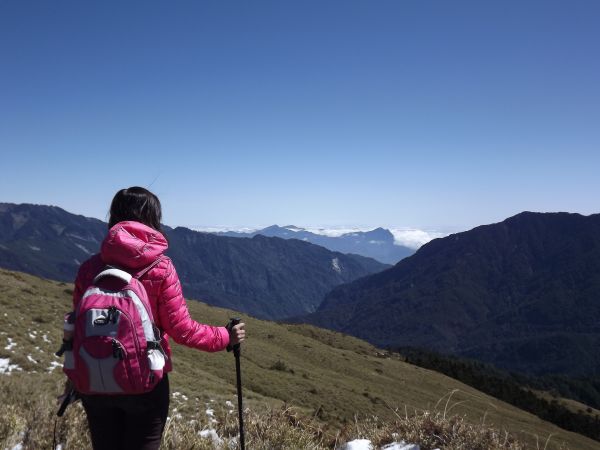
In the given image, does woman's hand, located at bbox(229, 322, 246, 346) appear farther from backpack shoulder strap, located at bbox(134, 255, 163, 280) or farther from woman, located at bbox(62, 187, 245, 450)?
backpack shoulder strap, located at bbox(134, 255, 163, 280)

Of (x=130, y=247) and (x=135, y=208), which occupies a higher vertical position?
(x=135, y=208)

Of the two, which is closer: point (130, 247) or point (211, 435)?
point (130, 247)

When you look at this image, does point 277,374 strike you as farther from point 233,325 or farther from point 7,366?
point 233,325

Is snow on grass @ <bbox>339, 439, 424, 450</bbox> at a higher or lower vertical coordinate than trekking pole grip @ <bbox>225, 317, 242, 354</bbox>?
lower

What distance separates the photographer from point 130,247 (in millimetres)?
3502

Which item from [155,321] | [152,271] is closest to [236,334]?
[155,321]

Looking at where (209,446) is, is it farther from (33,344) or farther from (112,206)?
(33,344)

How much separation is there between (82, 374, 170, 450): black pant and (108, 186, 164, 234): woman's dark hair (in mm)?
1413

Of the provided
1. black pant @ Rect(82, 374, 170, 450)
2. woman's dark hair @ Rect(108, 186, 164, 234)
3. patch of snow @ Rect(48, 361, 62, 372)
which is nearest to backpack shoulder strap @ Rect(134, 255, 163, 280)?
woman's dark hair @ Rect(108, 186, 164, 234)

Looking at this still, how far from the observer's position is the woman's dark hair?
4008mm

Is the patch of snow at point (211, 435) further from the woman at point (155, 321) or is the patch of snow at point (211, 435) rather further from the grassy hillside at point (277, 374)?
the woman at point (155, 321)

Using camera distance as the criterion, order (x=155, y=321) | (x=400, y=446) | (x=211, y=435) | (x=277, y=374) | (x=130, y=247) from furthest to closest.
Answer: (x=277, y=374)
(x=211, y=435)
(x=400, y=446)
(x=155, y=321)
(x=130, y=247)

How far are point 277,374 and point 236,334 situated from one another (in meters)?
37.5

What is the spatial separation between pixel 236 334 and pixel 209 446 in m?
2.21
